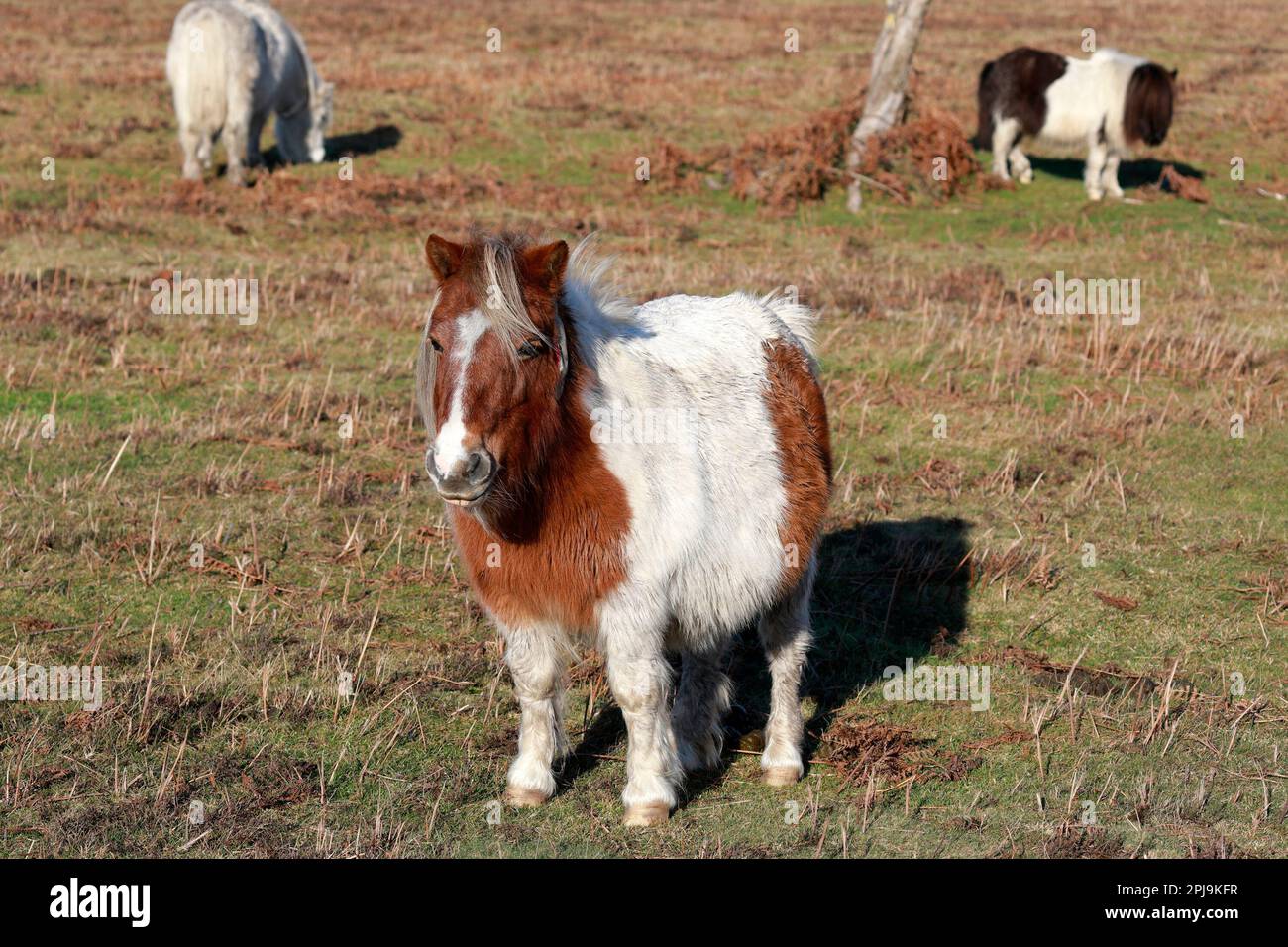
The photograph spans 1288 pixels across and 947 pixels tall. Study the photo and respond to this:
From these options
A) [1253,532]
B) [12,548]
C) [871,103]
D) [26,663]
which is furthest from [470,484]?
[871,103]

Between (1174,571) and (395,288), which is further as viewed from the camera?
(395,288)

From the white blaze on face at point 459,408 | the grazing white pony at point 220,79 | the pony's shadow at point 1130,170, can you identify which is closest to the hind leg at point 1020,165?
the pony's shadow at point 1130,170

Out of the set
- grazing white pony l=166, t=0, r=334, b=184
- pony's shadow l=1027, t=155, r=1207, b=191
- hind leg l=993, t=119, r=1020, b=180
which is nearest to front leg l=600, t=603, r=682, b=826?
grazing white pony l=166, t=0, r=334, b=184

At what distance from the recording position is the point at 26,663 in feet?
22.9

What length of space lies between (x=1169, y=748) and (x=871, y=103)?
16.8 meters

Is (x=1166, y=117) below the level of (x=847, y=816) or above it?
above

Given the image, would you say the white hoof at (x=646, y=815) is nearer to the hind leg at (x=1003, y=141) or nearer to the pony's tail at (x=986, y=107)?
the hind leg at (x=1003, y=141)

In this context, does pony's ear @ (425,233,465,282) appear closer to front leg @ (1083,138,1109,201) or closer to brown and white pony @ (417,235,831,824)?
brown and white pony @ (417,235,831,824)

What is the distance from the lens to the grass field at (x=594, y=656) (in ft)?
19.6

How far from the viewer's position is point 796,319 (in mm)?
7168

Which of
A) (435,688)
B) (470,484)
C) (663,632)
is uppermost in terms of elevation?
(470,484)

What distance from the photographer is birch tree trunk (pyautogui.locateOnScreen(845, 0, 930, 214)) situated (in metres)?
21.4

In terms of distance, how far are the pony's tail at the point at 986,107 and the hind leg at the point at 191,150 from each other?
12267mm

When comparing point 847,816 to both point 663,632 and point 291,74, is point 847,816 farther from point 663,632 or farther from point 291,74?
point 291,74
